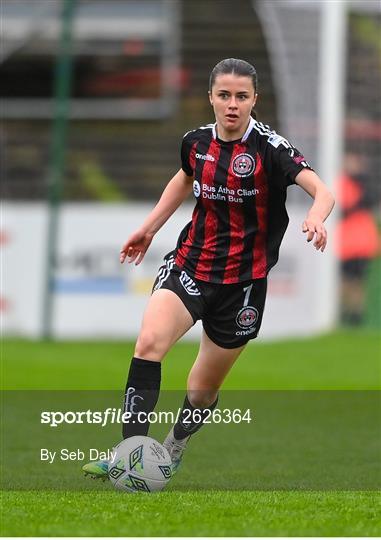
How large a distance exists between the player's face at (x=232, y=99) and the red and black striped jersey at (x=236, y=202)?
0.39ft

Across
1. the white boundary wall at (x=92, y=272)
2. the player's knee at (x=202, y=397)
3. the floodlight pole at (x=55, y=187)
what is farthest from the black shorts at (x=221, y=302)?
the white boundary wall at (x=92, y=272)

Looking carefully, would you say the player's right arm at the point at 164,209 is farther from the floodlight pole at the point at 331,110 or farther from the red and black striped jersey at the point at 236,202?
the floodlight pole at the point at 331,110

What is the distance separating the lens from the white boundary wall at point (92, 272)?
16.3 meters

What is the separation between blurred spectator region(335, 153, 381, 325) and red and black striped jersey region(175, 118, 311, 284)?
11.7 metres

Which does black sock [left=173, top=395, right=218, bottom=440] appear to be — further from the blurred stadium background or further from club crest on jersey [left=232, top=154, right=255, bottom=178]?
the blurred stadium background

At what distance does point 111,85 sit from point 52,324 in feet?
24.7

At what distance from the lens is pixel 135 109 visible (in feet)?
71.7

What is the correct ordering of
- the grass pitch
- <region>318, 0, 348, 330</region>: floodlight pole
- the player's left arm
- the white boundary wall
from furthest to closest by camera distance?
<region>318, 0, 348, 330</region>: floodlight pole, the white boundary wall, the player's left arm, the grass pitch

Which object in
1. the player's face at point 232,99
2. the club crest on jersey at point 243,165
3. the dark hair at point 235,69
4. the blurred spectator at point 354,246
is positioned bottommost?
the blurred spectator at point 354,246

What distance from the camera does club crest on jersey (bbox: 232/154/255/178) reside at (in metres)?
6.23

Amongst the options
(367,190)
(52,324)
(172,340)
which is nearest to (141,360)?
(172,340)

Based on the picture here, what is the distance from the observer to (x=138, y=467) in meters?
5.99

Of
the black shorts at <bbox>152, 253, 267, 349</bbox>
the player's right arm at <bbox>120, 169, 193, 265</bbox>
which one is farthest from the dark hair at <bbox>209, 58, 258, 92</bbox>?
the black shorts at <bbox>152, 253, 267, 349</bbox>

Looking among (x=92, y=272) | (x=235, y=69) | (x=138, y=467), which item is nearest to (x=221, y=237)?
(x=235, y=69)
